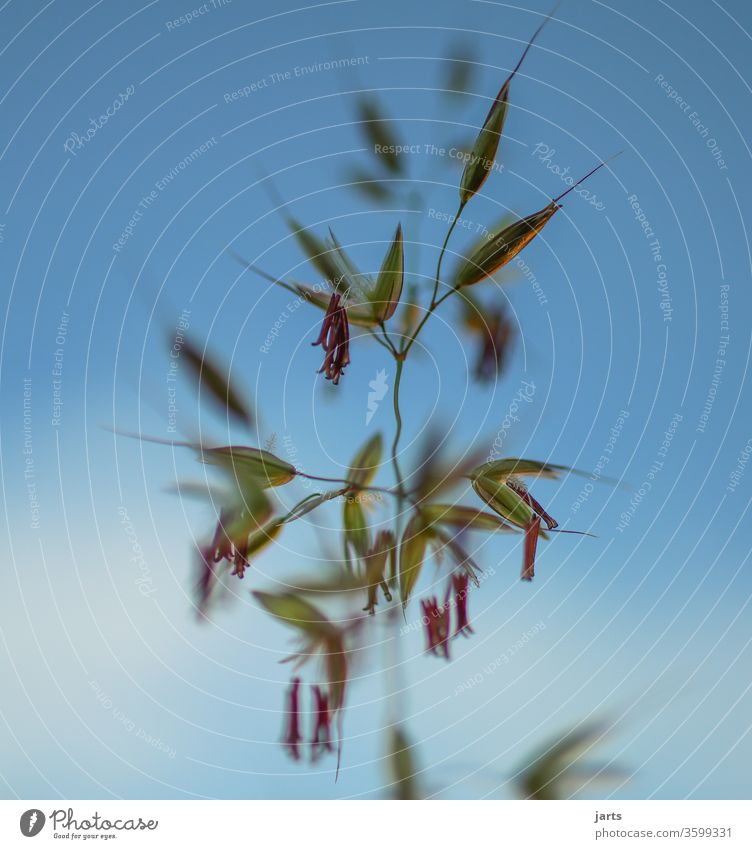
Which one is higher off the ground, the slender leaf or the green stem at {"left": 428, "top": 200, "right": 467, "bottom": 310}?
the green stem at {"left": 428, "top": 200, "right": 467, "bottom": 310}

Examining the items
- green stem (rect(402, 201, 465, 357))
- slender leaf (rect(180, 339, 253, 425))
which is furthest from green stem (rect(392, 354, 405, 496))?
slender leaf (rect(180, 339, 253, 425))

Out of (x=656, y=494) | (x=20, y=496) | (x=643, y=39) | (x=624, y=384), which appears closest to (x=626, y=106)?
(x=643, y=39)

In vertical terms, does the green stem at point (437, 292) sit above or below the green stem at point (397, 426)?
above
